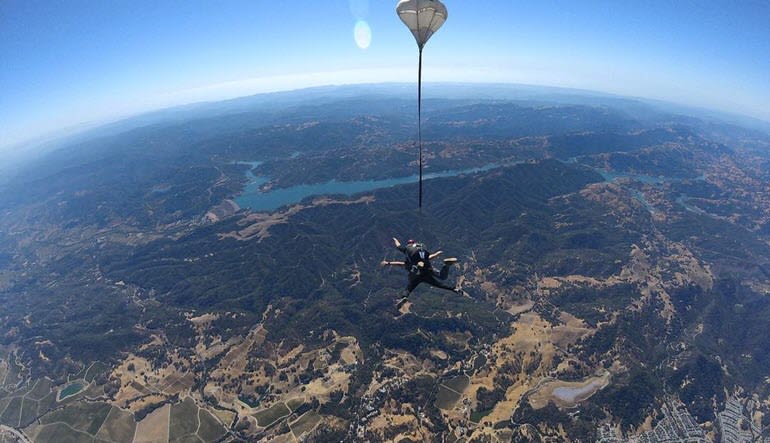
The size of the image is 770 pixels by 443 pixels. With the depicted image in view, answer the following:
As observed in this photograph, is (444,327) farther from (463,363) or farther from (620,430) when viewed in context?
(620,430)

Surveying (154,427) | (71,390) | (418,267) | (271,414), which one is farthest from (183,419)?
(418,267)

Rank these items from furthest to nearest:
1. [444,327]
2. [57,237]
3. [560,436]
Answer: [57,237]
[444,327]
[560,436]

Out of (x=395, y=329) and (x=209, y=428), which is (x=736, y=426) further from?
(x=209, y=428)

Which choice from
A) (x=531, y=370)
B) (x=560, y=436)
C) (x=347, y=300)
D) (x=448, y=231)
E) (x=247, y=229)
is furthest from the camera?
(x=247, y=229)

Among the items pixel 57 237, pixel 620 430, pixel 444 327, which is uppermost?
pixel 57 237

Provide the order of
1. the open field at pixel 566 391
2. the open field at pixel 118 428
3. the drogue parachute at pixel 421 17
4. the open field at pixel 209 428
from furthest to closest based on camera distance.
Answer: the open field at pixel 566 391 < the open field at pixel 118 428 < the open field at pixel 209 428 < the drogue parachute at pixel 421 17

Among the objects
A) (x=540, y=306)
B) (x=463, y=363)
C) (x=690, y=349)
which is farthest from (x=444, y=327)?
(x=690, y=349)

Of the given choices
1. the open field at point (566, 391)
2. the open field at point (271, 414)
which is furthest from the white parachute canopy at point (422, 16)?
the open field at point (271, 414)

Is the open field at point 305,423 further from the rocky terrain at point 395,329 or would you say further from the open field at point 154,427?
the open field at point 154,427

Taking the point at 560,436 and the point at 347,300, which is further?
the point at 347,300
